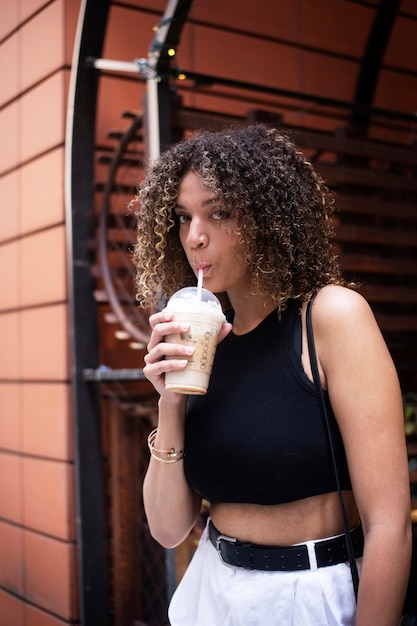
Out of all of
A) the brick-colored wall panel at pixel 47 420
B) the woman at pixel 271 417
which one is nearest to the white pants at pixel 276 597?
the woman at pixel 271 417

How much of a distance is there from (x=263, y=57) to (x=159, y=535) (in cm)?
475

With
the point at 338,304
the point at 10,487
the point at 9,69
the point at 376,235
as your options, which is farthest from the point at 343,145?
the point at 10,487

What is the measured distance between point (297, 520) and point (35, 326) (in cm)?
363

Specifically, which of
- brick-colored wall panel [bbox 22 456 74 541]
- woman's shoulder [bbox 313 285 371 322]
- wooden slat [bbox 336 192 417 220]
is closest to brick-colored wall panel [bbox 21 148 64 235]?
brick-colored wall panel [bbox 22 456 74 541]

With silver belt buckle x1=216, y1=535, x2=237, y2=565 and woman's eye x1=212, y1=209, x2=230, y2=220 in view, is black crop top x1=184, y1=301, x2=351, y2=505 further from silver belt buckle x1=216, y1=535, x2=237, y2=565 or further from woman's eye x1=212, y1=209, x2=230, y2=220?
woman's eye x1=212, y1=209, x2=230, y2=220

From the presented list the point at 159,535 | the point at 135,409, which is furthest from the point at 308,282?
the point at 135,409

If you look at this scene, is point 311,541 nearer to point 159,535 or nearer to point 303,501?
point 303,501

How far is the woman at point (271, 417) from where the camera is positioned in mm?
1521

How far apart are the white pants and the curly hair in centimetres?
66

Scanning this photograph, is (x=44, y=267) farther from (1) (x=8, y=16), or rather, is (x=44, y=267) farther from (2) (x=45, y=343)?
(1) (x=8, y=16)

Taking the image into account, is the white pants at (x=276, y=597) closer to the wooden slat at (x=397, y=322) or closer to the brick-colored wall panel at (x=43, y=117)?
the wooden slat at (x=397, y=322)

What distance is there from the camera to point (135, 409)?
4.73m

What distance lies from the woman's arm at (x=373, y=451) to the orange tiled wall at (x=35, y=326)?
10.7ft

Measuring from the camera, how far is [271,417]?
161 centimetres
